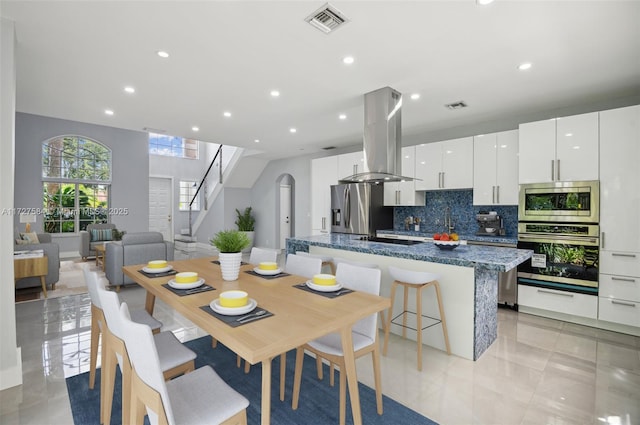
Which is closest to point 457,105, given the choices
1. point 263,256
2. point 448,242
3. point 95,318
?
point 448,242

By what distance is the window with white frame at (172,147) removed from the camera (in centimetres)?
1040

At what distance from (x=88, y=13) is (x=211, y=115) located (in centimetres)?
237

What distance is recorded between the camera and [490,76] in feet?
10.1

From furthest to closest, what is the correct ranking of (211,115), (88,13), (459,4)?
(211,115)
(88,13)
(459,4)

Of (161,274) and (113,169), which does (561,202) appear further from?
(113,169)

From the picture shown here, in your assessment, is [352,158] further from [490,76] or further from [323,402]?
[323,402]

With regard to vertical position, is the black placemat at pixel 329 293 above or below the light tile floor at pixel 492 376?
above

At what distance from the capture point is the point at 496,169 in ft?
14.0

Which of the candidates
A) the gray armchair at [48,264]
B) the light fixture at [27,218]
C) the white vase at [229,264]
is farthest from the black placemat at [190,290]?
the light fixture at [27,218]

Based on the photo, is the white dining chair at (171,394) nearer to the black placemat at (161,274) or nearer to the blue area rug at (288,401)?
the blue area rug at (288,401)

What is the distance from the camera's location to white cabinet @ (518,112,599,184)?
11.2 ft

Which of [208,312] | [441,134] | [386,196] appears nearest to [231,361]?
[208,312]

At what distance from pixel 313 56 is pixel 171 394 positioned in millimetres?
2608

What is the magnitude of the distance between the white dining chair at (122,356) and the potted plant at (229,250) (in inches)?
19.8
